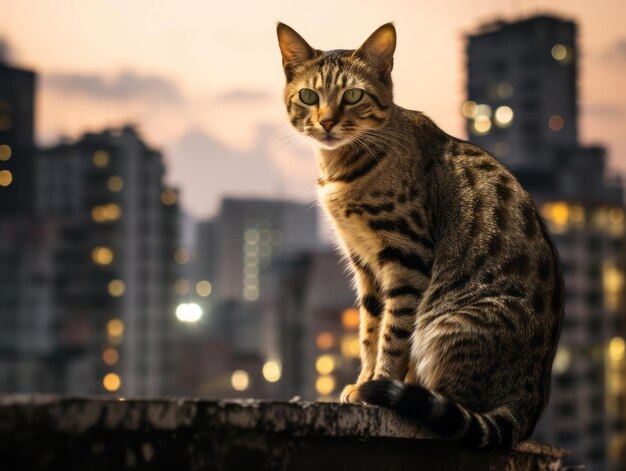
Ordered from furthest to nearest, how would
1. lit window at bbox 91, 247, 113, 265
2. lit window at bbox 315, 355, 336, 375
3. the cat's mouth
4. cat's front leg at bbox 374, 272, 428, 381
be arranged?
1. lit window at bbox 315, 355, 336, 375
2. lit window at bbox 91, 247, 113, 265
3. the cat's mouth
4. cat's front leg at bbox 374, 272, 428, 381

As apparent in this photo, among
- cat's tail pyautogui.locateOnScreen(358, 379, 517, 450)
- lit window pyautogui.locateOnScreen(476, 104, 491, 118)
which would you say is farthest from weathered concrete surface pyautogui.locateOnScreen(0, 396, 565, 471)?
lit window pyautogui.locateOnScreen(476, 104, 491, 118)

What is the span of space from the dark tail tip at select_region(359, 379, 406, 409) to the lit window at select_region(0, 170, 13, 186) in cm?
9013

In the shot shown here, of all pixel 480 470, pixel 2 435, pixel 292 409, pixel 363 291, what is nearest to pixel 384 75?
pixel 363 291

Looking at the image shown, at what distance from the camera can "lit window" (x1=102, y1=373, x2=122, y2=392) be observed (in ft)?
276

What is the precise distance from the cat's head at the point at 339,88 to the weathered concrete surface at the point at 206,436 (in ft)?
6.86

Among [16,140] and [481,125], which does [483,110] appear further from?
[16,140]

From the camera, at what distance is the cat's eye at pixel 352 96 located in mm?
5594

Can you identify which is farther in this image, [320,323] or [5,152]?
[320,323]

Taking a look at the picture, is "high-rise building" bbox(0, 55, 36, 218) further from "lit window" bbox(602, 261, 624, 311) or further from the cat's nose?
the cat's nose

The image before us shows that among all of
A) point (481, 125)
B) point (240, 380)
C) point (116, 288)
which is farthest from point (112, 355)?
point (481, 125)

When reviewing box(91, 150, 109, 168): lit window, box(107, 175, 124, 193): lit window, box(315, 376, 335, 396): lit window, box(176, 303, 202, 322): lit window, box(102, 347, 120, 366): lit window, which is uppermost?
box(91, 150, 109, 168): lit window

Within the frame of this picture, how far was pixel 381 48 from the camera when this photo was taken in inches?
226

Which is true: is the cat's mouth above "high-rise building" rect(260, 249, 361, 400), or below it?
above

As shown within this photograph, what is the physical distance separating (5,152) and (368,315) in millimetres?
90294
